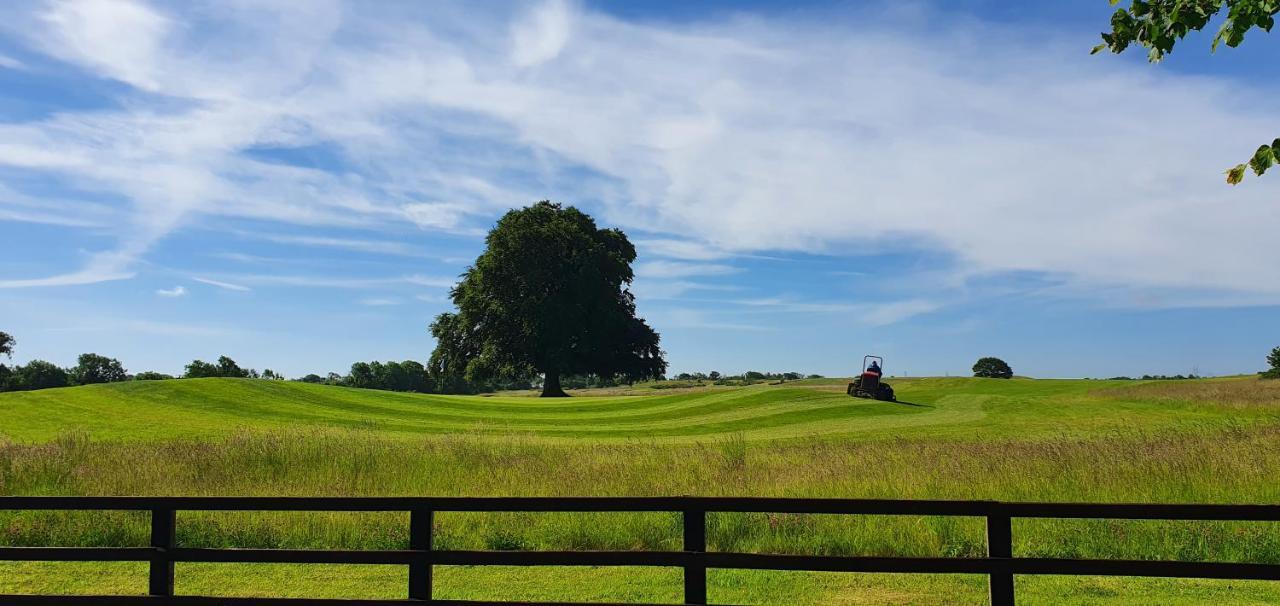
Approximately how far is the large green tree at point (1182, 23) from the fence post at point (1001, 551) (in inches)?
241

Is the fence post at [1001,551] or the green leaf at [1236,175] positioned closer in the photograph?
the fence post at [1001,551]

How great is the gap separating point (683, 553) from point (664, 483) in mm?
12123

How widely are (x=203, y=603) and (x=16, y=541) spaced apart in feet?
31.6

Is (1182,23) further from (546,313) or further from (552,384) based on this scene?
(552,384)

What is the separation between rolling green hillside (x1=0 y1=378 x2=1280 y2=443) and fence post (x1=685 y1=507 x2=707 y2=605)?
1038 inches

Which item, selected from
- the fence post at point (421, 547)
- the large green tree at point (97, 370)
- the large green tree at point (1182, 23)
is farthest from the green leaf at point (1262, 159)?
the large green tree at point (97, 370)

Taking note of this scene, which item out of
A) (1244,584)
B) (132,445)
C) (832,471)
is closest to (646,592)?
(1244,584)

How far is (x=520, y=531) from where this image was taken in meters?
15.7

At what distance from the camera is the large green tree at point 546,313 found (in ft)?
252

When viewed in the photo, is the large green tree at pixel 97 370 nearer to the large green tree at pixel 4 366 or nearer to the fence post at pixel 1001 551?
the large green tree at pixel 4 366

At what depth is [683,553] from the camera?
8.45 metres

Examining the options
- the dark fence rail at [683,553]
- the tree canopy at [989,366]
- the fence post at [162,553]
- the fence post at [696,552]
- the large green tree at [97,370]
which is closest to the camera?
the dark fence rail at [683,553]

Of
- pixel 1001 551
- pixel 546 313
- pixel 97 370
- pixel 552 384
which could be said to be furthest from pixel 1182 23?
pixel 97 370

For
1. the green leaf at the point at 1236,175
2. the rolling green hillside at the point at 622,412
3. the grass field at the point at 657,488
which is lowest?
the grass field at the point at 657,488
